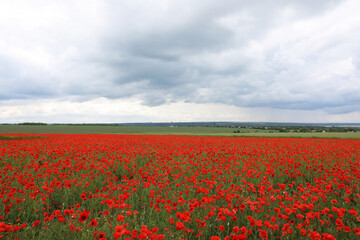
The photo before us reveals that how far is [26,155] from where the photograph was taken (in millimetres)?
9594

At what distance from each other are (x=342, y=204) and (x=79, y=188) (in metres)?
6.67

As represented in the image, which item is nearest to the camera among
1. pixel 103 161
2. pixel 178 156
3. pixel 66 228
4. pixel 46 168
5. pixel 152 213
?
pixel 66 228

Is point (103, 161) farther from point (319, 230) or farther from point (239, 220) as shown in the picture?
point (319, 230)

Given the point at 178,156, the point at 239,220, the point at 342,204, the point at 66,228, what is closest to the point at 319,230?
the point at 239,220

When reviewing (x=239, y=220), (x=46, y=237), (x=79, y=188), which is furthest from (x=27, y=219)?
(x=239, y=220)

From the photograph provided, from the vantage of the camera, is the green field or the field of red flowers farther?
the green field

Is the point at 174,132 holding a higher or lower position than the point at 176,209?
lower

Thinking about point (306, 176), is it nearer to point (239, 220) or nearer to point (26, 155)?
point (239, 220)

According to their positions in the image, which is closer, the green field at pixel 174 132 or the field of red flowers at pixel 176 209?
the field of red flowers at pixel 176 209

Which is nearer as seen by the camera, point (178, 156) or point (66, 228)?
point (66, 228)

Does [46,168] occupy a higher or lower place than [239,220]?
higher

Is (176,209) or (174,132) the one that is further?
(174,132)

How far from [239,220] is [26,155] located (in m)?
10.2

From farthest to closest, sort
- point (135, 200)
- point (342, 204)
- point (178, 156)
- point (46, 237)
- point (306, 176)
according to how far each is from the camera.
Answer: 1. point (178, 156)
2. point (306, 176)
3. point (135, 200)
4. point (342, 204)
5. point (46, 237)
